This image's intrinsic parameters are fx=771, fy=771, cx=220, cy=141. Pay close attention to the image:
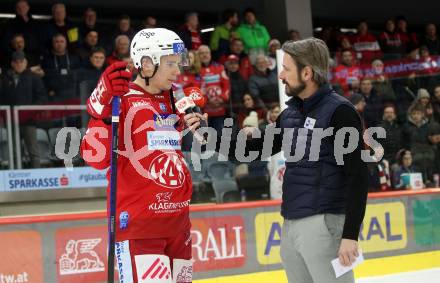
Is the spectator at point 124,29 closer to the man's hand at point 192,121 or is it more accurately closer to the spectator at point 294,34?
the spectator at point 294,34

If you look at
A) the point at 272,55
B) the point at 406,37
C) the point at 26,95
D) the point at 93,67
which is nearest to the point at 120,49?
the point at 93,67

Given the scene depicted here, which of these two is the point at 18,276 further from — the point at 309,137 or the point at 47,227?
the point at 309,137

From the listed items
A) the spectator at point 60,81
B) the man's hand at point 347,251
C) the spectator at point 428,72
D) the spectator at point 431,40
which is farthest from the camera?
the spectator at point 431,40

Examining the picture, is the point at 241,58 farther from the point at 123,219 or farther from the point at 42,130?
the point at 123,219

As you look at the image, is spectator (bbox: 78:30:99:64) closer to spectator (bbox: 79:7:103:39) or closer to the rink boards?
spectator (bbox: 79:7:103:39)

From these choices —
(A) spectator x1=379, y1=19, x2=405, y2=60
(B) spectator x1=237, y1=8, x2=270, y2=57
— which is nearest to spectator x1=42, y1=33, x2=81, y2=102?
(B) spectator x1=237, y1=8, x2=270, y2=57

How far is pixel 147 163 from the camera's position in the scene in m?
3.24

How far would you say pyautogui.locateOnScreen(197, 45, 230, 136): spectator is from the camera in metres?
7.89

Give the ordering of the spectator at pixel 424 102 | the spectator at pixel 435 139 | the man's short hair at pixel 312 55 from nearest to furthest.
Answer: the man's short hair at pixel 312 55, the spectator at pixel 435 139, the spectator at pixel 424 102

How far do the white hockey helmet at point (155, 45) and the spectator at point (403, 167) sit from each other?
5579 millimetres

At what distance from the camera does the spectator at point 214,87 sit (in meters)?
7.89

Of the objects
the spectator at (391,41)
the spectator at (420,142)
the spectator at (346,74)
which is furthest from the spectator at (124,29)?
the spectator at (391,41)

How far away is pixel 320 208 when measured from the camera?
298 centimetres

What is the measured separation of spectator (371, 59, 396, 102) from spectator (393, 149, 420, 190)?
79 centimetres
